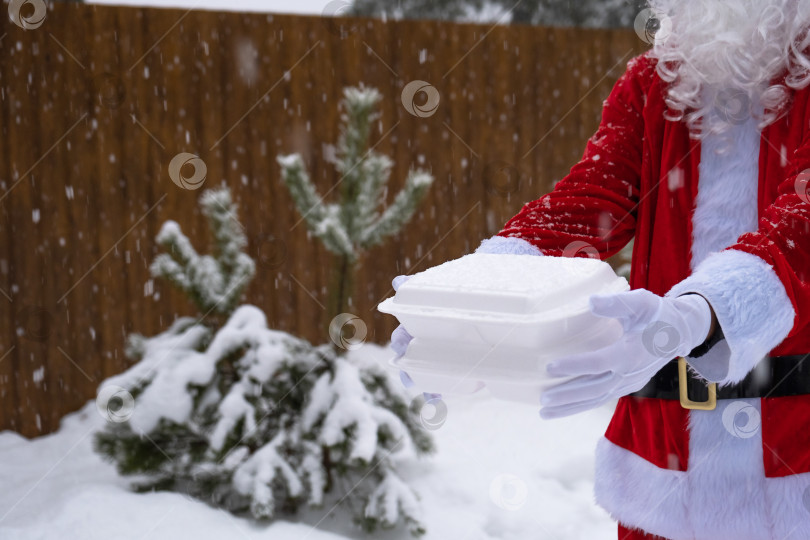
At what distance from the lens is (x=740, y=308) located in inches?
39.4

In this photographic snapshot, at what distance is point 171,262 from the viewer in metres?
3.69

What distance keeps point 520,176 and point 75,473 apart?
3.70 metres

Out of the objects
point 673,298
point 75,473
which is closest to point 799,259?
point 673,298

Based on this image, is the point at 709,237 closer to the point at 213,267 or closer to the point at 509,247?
the point at 509,247

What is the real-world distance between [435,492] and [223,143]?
106 inches

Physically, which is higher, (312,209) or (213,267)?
(312,209)

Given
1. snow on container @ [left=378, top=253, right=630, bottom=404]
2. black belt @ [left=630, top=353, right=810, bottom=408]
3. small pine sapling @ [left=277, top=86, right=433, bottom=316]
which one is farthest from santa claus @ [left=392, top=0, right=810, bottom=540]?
small pine sapling @ [left=277, top=86, right=433, bottom=316]

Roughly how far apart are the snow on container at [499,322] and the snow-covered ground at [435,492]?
2.37 meters

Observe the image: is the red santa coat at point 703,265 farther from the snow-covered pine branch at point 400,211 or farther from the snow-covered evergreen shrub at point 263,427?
the snow-covered pine branch at point 400,211

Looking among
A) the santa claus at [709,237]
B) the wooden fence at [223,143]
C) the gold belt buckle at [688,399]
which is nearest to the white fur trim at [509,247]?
the santa claus at [709,237]

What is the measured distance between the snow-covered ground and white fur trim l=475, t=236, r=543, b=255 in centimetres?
221

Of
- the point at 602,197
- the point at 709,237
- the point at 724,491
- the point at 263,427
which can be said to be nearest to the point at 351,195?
the point at 263,427

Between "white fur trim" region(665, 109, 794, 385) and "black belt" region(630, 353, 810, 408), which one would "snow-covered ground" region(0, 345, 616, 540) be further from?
"white fur trim" region(665, 109, 794, 385)

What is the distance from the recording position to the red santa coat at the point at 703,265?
3.51 feet
